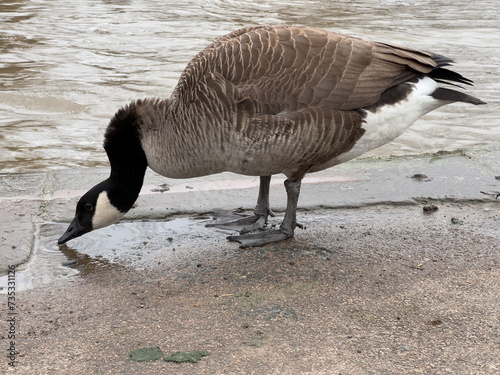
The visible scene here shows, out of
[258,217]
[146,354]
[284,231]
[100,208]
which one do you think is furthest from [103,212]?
[146,354]

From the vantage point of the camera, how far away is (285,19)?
14.3 meters

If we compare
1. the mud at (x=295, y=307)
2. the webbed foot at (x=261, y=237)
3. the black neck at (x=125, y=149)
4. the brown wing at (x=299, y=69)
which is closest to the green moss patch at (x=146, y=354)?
the mud at (x=295, y=307)

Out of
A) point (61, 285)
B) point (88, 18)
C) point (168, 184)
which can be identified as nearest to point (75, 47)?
point (88, 18)

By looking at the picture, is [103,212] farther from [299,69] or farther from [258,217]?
[299,69]

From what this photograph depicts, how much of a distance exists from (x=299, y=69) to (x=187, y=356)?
2.08 metres

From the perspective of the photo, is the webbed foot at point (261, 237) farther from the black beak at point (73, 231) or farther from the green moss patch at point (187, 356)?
the green moss patch at point (187, 356)

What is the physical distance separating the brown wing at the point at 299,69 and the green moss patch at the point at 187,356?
173 cm

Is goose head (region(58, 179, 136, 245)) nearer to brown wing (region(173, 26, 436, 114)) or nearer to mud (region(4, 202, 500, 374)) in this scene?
mud (region(4, 202, 500, 374))

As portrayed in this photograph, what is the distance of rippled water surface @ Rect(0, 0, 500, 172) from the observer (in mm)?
7434

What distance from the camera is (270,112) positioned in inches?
162

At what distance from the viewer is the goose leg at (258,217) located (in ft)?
15.5

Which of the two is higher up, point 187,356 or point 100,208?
point 100,208

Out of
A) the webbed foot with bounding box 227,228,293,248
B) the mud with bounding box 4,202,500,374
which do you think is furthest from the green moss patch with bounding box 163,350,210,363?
the webbed foot with bounding box 227,228,293,248

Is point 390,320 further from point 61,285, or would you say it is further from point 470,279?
point 61,285
